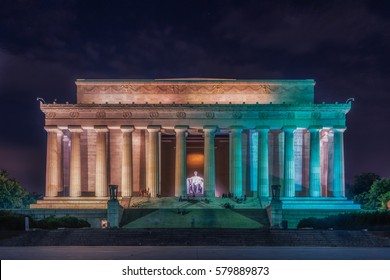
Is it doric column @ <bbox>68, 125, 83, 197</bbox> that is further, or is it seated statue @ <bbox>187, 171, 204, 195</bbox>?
seated statue @ <bbox>187, 171, 204, 195</bbox>

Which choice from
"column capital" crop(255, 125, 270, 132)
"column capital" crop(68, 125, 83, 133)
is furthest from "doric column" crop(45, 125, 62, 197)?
"column capital" crop(255, 125, 270, 132)

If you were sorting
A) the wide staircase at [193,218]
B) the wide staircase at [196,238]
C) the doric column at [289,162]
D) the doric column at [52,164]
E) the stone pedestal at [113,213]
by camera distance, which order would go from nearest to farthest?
the wide staircase at [196,238], the stone pedestal at [113,213], the wide staircase at [193,218], the doric column at [289,162], the doric column at [52,164]

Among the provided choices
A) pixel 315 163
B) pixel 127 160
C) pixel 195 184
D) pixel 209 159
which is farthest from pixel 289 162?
pixel 127 160

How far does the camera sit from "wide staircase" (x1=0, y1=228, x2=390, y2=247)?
53688mm

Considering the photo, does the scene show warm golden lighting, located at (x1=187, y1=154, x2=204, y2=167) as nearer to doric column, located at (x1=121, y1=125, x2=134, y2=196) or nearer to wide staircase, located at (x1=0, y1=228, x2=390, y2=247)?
doric column, located at (x1=121, y1=125, x2=134, y2=196)

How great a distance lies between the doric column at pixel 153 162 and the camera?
3487 inches

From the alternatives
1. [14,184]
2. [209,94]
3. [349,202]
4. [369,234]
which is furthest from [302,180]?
[14,184]

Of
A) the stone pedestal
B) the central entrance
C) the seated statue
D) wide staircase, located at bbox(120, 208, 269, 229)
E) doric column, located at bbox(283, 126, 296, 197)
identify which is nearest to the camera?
the stone pedestal

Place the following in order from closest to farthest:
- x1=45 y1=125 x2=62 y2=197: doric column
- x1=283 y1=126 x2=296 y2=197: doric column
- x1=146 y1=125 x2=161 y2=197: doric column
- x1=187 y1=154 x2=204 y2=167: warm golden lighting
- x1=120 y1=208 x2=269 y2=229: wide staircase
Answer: x1=120 y1=208 x2=269 y2=229: wide staircase → x1=283 y1=126 x2=296 y2=197: doric column → x1=146 y1=125 x2=161 y2=197: doric column → x1=45 y1=125 x2=62 y2=197: doric column → x1=187 y1=154 x2=204 y2=167: warm golden lighting

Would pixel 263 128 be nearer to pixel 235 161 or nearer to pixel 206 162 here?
pixel 235 161

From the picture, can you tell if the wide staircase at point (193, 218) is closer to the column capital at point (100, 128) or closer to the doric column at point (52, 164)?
the column capital at point (100, 128)

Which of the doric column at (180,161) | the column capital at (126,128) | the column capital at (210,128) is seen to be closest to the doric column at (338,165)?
the column capital at (210,128)

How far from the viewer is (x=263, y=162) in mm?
88625

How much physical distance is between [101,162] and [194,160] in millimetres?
17868
